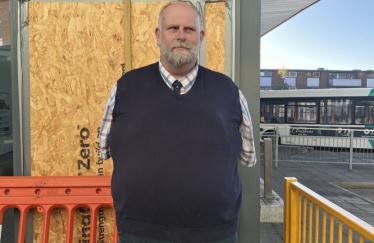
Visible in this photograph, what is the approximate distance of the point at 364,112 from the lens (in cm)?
1353

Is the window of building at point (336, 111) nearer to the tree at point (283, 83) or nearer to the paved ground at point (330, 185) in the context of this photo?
the paved ground at point (330, 185)

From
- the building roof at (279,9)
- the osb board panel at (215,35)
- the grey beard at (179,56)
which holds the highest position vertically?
the building roof at (279,9)

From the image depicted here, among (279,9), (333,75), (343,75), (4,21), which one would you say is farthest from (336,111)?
(343,75)

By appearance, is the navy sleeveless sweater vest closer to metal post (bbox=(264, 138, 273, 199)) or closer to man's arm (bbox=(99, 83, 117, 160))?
man's arm (bbox=(99, 83, 117, 160))

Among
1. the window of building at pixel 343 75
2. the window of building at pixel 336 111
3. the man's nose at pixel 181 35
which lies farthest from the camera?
the window of building at pixel 343 75

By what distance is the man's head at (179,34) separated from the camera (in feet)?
5.17

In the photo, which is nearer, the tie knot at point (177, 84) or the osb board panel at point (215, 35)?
the tie knot at point (177, 84)

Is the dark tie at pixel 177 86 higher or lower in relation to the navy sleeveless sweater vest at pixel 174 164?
higher

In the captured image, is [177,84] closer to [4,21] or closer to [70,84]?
[70,84]

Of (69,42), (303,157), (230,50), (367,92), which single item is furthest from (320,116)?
(69,42)

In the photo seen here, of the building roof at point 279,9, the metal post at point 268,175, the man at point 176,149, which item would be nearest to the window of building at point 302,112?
→ the building roof at point 279,9

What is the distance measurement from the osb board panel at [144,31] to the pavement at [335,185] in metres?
3.18

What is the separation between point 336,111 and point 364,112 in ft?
4.00

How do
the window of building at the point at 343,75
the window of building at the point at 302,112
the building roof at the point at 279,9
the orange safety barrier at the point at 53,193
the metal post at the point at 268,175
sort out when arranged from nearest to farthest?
1. the orange safety barrier at the point at 53,193
2. the metal post at the point at 268,175
3. the building roof at the point at 279,9
4. the window of building at the point at 302,112
5. the window of building at the point at 343,75
